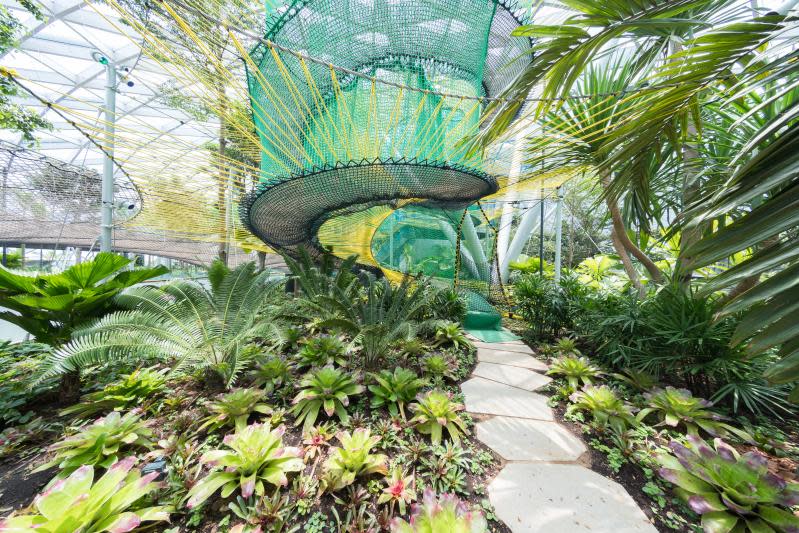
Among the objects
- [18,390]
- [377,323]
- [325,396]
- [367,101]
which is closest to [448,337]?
[377,323]

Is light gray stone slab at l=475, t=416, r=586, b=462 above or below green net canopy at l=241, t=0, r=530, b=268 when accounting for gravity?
below

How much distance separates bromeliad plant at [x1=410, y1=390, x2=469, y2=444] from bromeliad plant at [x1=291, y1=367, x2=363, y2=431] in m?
0.46

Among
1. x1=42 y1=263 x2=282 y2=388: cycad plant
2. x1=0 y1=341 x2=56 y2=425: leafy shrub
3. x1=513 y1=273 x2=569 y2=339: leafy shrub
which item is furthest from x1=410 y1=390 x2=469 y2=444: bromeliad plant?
x1=513 y1=273 x2=569 y2=339: leafy shrub

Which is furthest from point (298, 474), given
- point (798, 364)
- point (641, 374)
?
point (641, 374)

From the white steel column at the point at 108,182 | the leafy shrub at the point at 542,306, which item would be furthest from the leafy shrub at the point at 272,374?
the leafy shrub at the point at 542,306

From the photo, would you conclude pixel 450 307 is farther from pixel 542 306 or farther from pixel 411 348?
pixel 411 348

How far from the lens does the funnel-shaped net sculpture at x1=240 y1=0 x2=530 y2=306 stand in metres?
2.52

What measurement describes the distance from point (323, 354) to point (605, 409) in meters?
2.22

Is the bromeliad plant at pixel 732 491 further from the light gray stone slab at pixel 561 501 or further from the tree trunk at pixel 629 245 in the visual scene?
the tree trunk at pixel 629 245

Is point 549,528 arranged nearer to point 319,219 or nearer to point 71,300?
point 71,300

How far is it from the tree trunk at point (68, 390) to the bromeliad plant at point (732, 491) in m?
3.89

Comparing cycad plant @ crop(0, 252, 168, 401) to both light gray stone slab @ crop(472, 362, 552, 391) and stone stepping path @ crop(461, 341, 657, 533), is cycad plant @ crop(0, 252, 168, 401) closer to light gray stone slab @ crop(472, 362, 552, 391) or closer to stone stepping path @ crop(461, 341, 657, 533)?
stone stepping path @ crop(461, 341, 657, 533)

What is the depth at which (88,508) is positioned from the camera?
1.01m

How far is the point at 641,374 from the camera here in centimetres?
226
